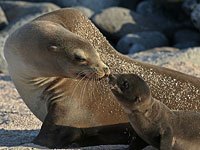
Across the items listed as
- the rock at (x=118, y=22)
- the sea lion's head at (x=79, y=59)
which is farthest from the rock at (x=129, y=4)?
the sea lion's head at (x=79, y=59)

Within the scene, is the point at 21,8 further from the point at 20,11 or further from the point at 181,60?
the point at 181,60

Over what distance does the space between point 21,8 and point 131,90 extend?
50.5 feet

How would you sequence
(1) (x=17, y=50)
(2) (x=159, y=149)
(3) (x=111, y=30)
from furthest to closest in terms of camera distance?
(3) (x=111, y=30) < (1) (x=17, y=50) < (2) (x=159, y=149)

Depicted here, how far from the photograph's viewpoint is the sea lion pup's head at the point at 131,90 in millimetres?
6094

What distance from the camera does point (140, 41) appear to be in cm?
1838

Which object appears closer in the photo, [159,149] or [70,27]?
[159,149]

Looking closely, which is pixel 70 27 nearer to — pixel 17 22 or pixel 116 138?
pixel 116 138

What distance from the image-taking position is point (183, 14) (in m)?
20.7

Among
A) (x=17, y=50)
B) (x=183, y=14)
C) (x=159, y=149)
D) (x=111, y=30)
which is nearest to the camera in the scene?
(x=159, y=149)

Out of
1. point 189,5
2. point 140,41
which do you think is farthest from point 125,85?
point 189,5

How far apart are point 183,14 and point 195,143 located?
14942 mm

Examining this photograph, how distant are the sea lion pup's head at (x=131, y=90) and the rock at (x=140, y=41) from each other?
11.5 metres

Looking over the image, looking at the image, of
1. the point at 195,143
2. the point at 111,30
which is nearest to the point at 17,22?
the point at 111,30

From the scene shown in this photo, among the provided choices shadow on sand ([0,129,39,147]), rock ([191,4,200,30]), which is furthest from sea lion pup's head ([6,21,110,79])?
rock ([191,4,200,30])
